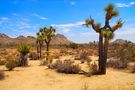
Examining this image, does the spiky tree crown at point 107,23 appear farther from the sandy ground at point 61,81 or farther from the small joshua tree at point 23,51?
the small joshua tree at point 23,51

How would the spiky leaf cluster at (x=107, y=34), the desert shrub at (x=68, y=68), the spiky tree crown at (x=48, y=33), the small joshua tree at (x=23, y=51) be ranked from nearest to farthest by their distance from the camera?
1. the spiky leaf cluster at (x=107, y=34)
2. the desert shrub at (x=68, y=68)
3. the small joshua tree at (x=23, y=51)
4. the spiky tree crown at (x=48, y=33)

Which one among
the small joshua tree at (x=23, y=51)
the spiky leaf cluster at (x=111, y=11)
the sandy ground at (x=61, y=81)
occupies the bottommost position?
the sandy ground at (x=61, y=81)

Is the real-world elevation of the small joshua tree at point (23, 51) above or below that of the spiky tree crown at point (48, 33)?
below

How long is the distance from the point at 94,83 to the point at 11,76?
622 cm

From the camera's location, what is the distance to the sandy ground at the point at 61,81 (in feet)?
48.5

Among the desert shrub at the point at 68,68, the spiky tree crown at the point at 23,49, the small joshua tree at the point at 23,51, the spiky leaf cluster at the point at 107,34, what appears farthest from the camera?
the spiky tree crown at the point at 23,49

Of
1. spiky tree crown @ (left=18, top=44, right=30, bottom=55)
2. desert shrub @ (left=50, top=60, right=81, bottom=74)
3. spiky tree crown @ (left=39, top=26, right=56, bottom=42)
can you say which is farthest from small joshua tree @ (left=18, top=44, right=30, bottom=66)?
spiky tree crown @ (left=39, top=26, right=56, bottom=42)

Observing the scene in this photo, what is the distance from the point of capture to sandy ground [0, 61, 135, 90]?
14.8 metres

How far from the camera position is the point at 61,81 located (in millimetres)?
16938

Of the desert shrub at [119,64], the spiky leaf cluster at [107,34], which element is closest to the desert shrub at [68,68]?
the spiky leaf cluster at [107,34]

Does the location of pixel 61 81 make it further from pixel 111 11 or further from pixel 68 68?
pixel 111 11

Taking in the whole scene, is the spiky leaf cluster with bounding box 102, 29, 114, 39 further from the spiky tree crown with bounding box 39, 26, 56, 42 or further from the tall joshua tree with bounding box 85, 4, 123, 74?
the spiky tree crown with bounding box 39, 26, 56, 42

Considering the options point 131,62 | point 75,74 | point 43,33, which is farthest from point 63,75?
point 43,33

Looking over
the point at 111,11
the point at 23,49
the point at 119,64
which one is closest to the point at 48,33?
the point at 23,49
